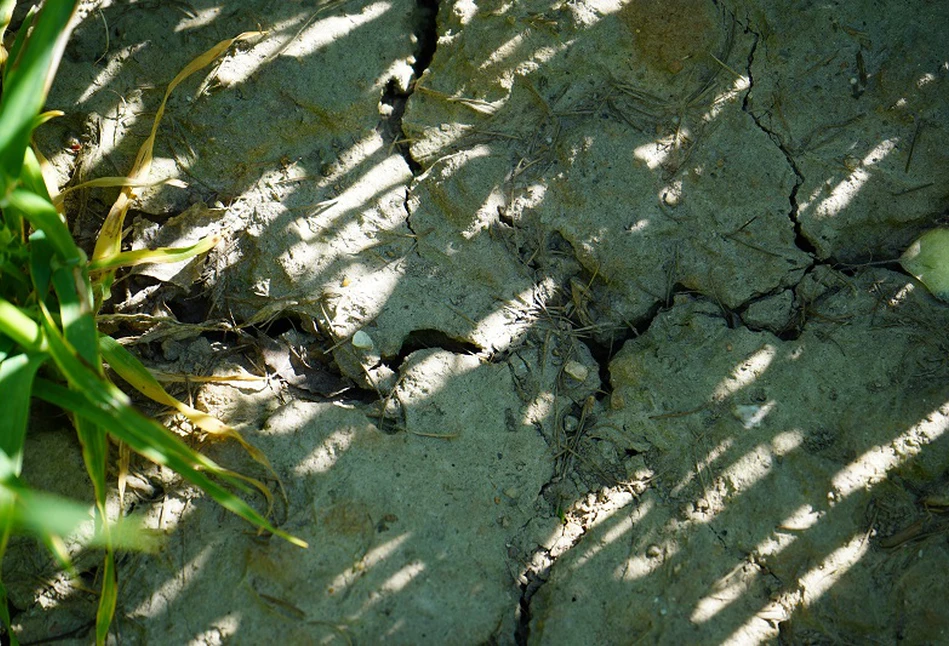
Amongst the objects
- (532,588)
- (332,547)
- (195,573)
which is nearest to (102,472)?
(195,573)

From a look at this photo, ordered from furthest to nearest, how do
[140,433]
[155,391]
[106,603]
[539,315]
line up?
[539,315], [155,391], [106,603], [140,433]

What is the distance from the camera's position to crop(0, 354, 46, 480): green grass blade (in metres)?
1.70

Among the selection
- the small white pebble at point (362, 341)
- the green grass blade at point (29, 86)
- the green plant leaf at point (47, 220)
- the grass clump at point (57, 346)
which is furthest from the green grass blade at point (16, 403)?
the small white pebble at point (362, 341)

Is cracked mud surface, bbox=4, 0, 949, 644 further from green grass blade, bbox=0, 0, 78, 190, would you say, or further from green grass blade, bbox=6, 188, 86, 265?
green grass blade, bbox=0, 0, 78, 190

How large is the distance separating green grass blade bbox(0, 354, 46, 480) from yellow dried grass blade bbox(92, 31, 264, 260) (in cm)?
47

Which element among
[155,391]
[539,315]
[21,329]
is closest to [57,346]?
[21,329]

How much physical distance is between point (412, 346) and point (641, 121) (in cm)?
96

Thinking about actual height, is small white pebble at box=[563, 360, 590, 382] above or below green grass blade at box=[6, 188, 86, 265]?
below

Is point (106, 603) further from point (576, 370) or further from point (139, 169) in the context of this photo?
point (576, 370)

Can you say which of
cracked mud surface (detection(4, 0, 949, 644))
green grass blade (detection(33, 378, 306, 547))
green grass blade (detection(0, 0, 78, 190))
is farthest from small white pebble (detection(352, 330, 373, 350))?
green grass blade (detection(0, 0, 78, 190))

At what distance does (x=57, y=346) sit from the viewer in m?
1.72

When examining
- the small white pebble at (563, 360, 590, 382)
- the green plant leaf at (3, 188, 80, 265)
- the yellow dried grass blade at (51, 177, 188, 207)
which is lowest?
the small white pebble at (563, 360, 590, 382)

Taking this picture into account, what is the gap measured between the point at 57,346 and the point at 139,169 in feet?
2.49

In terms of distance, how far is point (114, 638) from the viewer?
1.97 metres
